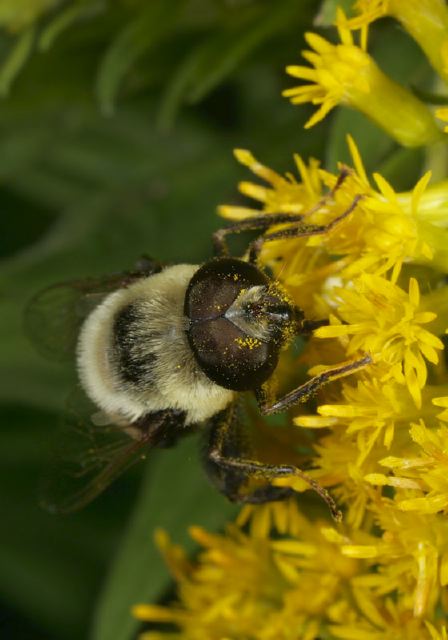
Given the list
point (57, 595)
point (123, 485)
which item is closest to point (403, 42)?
point (123, 485)

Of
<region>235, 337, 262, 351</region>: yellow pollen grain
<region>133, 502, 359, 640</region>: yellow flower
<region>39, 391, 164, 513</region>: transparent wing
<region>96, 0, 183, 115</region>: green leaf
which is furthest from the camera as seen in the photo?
<region>96, 0, 183, 115</region>: green leaf

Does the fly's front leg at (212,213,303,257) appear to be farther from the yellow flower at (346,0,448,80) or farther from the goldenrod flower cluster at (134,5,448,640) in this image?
the yellow flower at (346,0,448,80)

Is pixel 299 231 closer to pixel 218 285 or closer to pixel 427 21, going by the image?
pixel 218 285

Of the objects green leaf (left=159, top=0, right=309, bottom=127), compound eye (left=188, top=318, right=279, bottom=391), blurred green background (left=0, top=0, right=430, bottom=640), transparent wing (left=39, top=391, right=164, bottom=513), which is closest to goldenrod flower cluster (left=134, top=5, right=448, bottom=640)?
compound eye (left=188, top=318, right=279, bottom=391)

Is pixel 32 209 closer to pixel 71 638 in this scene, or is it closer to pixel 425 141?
pixel 71 638

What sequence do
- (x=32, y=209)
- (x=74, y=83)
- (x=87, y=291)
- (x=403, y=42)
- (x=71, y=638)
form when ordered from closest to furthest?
(x=87, y=291), (x=403, y=42), (x=74, y=83), (x=71, y=638), (x=32, y=209)

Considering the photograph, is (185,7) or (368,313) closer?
(368,313)

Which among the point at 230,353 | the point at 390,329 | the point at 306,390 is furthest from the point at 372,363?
the point at 230,353
